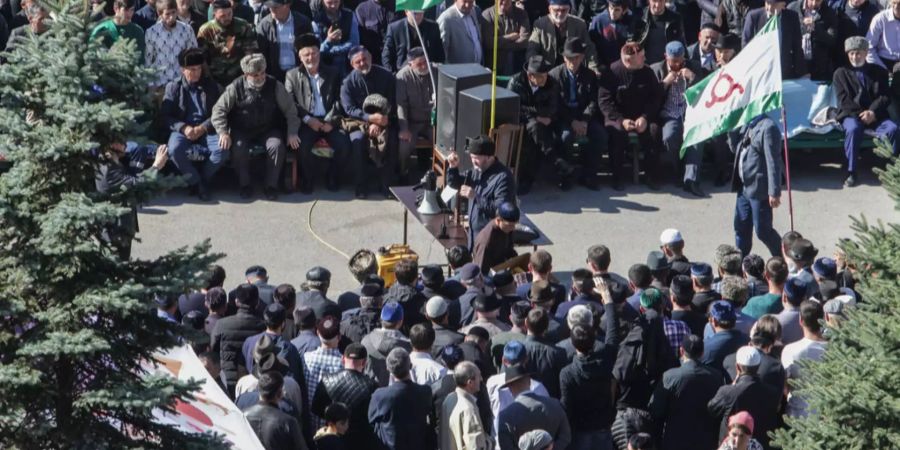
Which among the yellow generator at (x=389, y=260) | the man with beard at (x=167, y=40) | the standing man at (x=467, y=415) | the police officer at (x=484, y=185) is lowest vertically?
the standing man at (x=467, y=415)

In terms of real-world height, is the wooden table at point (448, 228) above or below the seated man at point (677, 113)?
below

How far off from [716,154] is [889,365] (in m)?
10.3

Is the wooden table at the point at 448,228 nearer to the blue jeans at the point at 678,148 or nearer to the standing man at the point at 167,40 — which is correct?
the blue jeans at the point at 678,148

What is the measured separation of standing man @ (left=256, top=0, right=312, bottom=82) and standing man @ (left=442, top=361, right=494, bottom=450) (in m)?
8.37

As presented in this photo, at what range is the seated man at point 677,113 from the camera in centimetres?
1892

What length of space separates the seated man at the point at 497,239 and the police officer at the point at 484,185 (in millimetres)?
360

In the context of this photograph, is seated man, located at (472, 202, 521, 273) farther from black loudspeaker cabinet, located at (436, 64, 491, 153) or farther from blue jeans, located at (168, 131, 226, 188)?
blue jeans, located at (168, 131, 226, 188)

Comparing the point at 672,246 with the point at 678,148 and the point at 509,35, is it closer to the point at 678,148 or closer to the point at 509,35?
the point at 678,148

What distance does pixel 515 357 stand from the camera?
1143cm

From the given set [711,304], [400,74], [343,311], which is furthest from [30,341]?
[400,74]

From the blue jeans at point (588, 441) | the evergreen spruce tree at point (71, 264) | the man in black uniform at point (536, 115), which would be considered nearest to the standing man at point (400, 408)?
the blue jeans at point (588, 441)

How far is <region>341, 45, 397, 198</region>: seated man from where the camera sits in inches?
722

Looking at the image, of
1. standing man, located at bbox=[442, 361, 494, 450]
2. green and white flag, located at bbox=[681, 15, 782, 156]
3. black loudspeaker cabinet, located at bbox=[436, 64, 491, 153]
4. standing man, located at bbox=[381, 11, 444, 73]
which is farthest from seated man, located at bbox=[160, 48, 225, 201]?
standing man, located at bbox=[442, 361, 494, 450]

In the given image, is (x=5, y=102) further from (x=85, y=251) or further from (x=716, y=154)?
(x=716, y=154)
